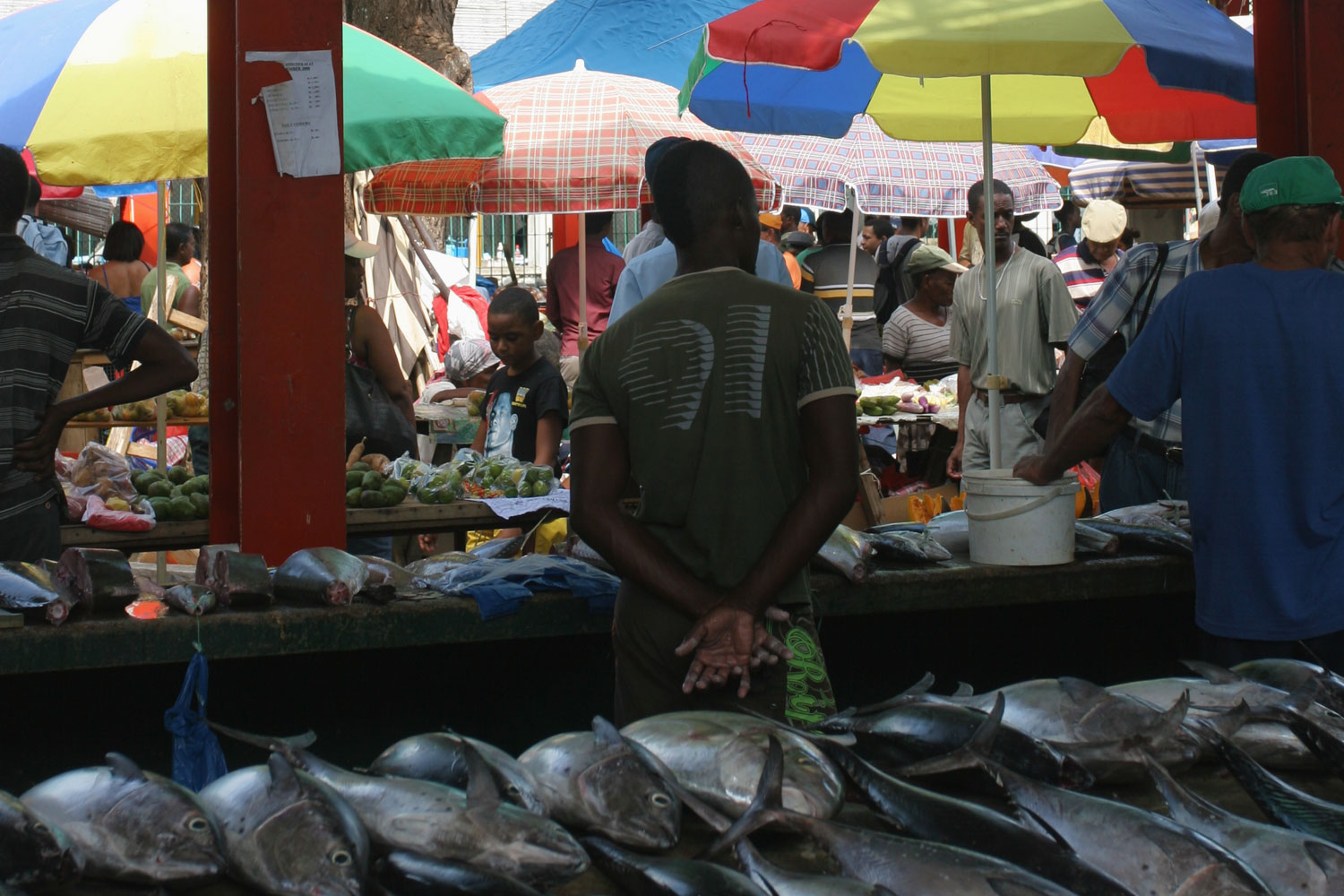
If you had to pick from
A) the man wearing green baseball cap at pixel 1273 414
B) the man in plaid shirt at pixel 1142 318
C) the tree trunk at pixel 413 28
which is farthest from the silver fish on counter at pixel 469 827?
the tree trunk at pixel 413 28

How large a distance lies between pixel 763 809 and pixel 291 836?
63cm

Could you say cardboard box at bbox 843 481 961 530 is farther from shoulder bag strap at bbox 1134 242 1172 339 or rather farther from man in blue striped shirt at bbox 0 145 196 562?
man in blue striped shirt at bbox 0 145 196 562

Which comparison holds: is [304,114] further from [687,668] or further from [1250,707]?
[1250,707]

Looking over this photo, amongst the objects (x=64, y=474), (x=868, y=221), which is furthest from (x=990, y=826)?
(x=868, y=221)

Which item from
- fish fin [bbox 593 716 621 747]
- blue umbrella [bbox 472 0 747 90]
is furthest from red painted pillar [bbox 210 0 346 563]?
blue umbrella [bbox 472 0 747 90]

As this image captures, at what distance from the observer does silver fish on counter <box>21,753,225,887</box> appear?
1.75 metres

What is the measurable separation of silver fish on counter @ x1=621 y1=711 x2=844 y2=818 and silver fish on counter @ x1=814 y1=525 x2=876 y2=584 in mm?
1771

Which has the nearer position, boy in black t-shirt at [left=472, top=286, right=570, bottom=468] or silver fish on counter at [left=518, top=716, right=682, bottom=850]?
silver fish on counter at [left=518, top=716, right=682, bottom=850]

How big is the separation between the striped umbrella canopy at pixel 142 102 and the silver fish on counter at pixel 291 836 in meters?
4.67

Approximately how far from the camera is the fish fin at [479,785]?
1832mm

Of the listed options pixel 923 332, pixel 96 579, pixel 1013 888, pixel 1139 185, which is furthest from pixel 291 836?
pixel 1139 185

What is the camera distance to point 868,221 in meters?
13.1

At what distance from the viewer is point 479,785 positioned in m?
1.86

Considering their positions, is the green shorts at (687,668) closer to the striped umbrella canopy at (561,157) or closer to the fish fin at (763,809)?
the fish fin at (763,809)
